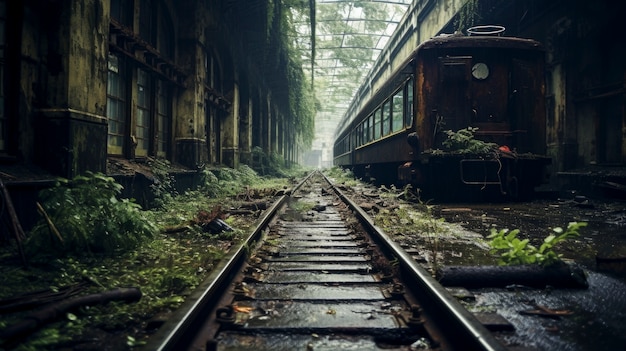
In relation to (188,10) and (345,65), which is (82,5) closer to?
(188,10)

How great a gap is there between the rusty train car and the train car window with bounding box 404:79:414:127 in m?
0.14

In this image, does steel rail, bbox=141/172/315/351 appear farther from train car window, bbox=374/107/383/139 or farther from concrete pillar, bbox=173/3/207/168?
train car window, bbox=374/107/383/139

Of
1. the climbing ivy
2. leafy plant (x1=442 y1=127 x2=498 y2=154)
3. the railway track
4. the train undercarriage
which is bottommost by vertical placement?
the railway track

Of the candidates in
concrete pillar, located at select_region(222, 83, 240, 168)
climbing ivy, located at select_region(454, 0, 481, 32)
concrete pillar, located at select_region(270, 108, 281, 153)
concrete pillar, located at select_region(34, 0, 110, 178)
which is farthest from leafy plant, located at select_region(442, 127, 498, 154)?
concrete pillar, located at select_region(270, 108, 281, 153)

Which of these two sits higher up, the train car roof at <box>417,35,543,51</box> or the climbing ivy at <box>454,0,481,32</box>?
the climbing ivy at <box>454,0,481,32</box>

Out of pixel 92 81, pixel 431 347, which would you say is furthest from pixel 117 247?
pixel 431 347

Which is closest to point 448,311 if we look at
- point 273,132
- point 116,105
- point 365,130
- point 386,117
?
point 116,105

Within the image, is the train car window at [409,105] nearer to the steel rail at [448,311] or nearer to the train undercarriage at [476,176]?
the train undercarriage at [476,176]

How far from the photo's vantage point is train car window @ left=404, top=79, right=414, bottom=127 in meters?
8.30

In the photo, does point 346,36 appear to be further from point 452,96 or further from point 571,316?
point 571,316

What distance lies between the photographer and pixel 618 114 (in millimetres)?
9219

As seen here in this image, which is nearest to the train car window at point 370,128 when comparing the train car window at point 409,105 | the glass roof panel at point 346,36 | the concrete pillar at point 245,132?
the train car window at point 409,105

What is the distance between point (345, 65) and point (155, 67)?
952 inches

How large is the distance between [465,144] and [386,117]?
139 inches
